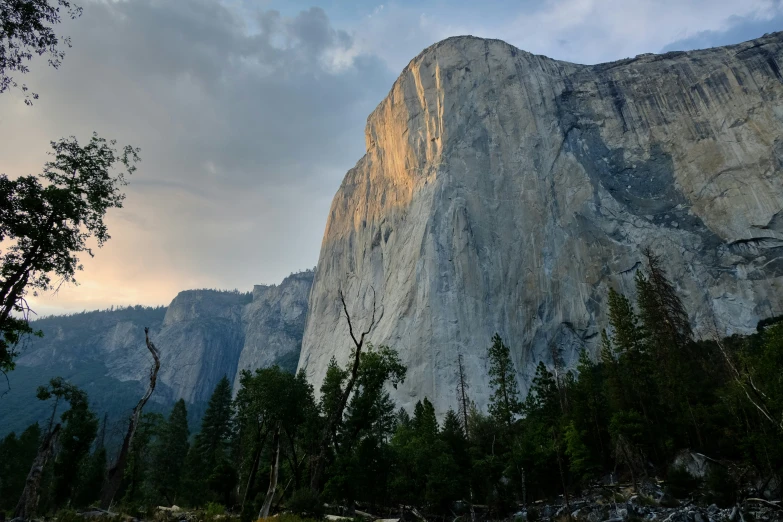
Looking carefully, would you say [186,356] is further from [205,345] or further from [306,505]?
[306,505]

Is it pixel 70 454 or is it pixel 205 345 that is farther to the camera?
pixel 205 345

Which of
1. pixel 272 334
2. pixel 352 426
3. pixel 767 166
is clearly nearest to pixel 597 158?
pixel 767 166

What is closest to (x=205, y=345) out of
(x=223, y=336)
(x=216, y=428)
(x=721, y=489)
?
(x=223, y=336)

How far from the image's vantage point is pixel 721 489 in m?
18.3

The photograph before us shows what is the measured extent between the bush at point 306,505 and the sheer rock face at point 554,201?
132ft

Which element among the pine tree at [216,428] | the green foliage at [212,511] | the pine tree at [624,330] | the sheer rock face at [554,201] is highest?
the sheer rock face at [554,201]

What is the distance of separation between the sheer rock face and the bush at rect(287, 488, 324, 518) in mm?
40298

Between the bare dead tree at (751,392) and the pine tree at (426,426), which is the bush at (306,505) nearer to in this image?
the bare dead tree at (751,392)

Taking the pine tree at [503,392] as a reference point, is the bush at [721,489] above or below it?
below

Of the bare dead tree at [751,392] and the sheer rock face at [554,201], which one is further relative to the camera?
the sheer rock face at [554,201]

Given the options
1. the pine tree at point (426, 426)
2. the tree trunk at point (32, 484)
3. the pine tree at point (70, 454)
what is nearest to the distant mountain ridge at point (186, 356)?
the pine tree at point (426, 426)

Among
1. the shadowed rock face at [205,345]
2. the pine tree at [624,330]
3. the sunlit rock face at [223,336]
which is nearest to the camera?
the pine tree at [624,330]

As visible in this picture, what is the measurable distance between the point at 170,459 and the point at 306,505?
31849mm

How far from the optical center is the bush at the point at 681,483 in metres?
21.2
